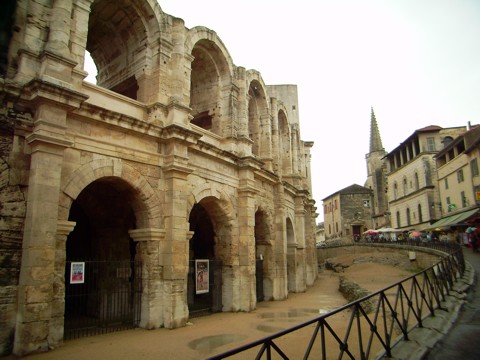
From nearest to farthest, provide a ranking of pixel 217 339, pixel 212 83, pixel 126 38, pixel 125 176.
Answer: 1. pixel 217 339
2. pixel 125 176
3. pixel 126 38
4. pixel 212 83

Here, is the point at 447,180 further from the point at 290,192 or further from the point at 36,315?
the point at 36,315

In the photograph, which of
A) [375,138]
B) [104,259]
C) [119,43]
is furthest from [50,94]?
[375,138]

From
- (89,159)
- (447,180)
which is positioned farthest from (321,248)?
(89,159)

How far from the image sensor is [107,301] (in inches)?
402

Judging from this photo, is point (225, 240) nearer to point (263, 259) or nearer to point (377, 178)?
point (263, 259)

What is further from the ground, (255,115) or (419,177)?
(419,177)

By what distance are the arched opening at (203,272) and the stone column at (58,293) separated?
4.17 m

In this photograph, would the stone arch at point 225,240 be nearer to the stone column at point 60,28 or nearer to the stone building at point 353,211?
the stone column at point 60,28

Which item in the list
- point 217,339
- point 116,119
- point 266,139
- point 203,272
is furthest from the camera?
point 266,139

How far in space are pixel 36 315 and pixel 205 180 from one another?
594 centimetres

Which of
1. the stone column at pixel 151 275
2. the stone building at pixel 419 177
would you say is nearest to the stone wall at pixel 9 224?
the stone column at pixel 151 275

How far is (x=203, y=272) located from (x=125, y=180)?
398 centimetres

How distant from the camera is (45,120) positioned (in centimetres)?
702

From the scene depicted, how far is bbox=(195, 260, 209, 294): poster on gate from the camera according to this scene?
10.8 meters
